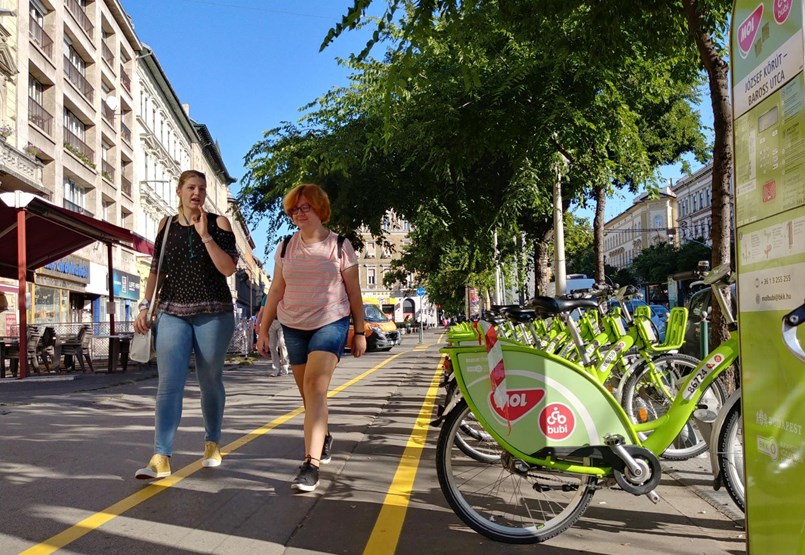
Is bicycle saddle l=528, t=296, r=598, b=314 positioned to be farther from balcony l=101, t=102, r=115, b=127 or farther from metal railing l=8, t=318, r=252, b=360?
balcony l=101, t=102, r=115, b=127

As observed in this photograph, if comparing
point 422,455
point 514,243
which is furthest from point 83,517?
point 514,243

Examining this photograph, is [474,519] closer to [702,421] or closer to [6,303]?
[702,421]

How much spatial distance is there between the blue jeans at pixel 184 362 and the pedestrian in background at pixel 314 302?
1.28ft

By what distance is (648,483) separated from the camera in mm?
3518

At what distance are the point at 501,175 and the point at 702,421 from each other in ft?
34.7

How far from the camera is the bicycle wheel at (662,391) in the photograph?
5.25 meters

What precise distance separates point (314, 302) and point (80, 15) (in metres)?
33.2

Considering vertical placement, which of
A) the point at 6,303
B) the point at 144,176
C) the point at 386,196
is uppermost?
the point at 144,176

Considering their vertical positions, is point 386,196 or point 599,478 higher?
point 386,196

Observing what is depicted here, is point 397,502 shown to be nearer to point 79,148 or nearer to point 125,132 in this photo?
point 79,148

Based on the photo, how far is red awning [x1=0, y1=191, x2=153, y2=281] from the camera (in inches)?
542

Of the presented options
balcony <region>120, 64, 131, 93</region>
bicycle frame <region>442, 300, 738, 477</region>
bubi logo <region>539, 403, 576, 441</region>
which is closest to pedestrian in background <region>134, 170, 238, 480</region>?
bicycle frame <region>442, 300, 738, 477</region>

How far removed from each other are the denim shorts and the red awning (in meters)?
10.2

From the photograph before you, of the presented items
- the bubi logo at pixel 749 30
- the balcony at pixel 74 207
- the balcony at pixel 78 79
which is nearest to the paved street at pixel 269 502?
the bubi logo at pixel 749 30
